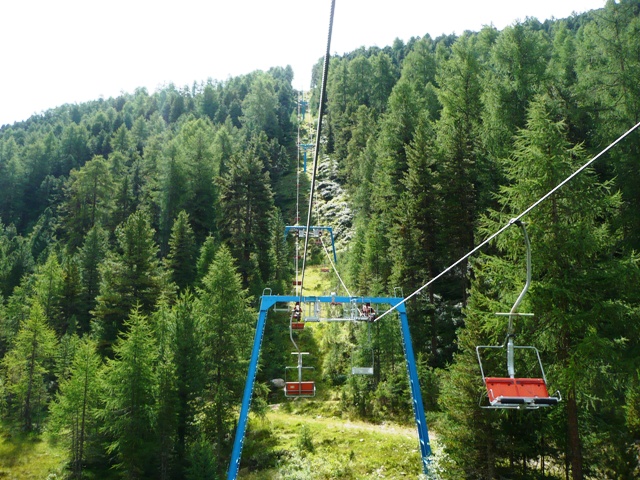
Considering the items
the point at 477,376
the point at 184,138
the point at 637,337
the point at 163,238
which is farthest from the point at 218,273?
the point at 184,138

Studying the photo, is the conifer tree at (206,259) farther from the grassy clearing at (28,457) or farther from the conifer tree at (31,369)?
the grassy clearing at (28,457)

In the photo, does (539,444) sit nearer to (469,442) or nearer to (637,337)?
(469,442)

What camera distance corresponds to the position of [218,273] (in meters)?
25.1

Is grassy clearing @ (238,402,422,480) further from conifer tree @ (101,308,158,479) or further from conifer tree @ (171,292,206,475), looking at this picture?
conifer tree @ (101,308,158,479)

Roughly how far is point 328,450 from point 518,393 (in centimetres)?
1577

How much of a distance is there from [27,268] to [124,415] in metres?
32.2

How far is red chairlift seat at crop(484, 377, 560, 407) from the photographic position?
766cm

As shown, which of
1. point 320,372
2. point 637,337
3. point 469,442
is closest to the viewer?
point 637,337

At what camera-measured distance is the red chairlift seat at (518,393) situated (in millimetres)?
7664

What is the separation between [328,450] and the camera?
21891 mm

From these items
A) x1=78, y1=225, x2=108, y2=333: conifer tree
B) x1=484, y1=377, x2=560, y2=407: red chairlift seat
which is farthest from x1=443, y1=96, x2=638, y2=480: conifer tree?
x1=78, y1=225, x2=108, y2=333: conifer tree

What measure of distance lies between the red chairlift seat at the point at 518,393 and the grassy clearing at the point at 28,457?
899 inches

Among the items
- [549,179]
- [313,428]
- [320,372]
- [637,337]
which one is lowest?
[313,428]

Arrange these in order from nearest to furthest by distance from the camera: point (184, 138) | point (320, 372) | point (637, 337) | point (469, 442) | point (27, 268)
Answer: point (637, 337), point (469, 442), point (320, 372), point (27, 268), point (184, 138)
